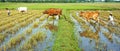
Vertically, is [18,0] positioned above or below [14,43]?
below

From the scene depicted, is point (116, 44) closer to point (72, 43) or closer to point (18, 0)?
point (72, 43)

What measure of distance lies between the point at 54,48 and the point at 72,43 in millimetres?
1189

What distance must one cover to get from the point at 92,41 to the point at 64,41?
1223 millimetres

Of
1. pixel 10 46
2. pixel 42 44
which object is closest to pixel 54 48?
pixel 42 44

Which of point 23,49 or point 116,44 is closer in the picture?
point 23,49

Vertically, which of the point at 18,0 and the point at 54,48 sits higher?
the point at 54,48

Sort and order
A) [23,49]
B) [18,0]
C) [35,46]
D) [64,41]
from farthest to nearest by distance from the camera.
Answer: [18,0] → [64,41] → [35,46] → [23,49]

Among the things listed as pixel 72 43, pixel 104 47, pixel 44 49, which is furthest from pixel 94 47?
pixel 44 49

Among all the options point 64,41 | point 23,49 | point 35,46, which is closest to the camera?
point 23,49

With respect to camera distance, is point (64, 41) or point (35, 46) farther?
point (64, 41)

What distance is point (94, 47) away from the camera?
346 inches

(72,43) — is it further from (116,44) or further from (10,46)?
(10,46)

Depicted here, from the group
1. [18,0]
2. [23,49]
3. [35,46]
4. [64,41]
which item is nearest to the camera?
[23,49]

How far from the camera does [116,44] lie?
9.42m
